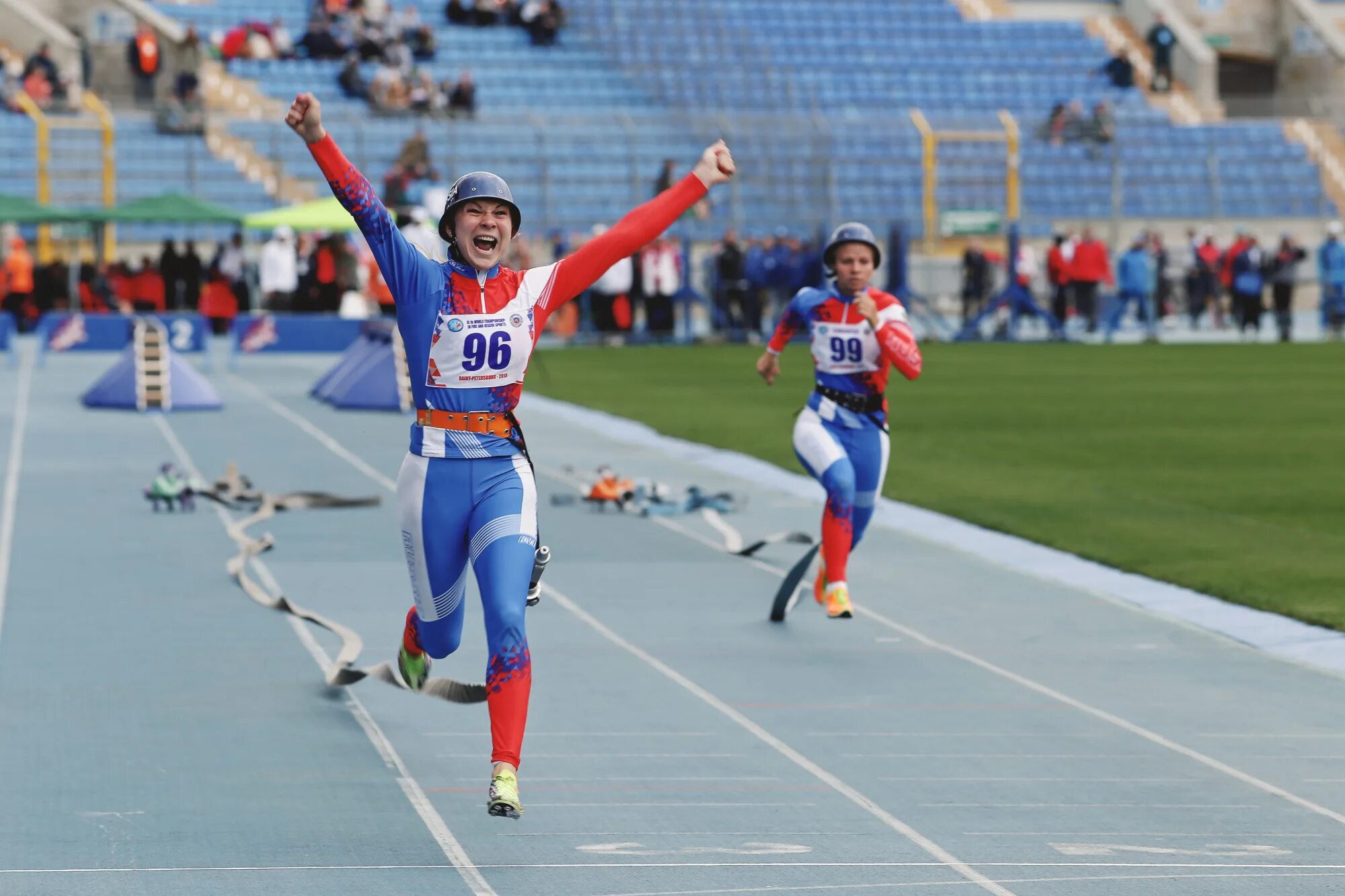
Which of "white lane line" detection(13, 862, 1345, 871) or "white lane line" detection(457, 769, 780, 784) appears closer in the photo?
"white lane line" detection(13, 862, 1345, 871)

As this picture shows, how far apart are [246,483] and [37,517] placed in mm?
1894

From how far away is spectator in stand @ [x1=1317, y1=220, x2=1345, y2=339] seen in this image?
131 feet

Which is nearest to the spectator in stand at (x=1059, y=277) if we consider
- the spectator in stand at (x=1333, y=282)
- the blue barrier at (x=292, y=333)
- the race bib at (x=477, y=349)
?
the spectator in stand at (x=1333, y=282)

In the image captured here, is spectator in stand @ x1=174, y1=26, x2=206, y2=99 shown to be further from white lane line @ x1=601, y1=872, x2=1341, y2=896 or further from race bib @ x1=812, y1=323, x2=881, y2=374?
white lane line @ x1=601, y1=872, x2=1341, y2=896

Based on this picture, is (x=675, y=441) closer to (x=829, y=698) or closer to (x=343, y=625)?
(x=343, y=625)

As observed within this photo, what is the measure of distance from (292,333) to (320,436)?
1593 centimetres

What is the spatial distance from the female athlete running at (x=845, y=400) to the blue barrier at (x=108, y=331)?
26.1m

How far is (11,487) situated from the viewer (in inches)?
681

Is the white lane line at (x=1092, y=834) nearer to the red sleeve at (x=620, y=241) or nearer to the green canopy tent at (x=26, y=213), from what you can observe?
the red sleeve at (x=620, y=241)

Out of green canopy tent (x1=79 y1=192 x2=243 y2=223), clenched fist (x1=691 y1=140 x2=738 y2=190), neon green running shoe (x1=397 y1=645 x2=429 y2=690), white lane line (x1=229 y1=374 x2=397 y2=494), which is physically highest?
green canopy tent (x1=79 y1=192 x2=243 y2=223)

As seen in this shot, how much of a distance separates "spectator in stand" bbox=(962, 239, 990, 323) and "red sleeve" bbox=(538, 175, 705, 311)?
3417cm

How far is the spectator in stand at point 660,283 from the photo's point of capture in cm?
3888

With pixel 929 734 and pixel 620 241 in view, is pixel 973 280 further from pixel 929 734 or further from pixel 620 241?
pixel 620 241

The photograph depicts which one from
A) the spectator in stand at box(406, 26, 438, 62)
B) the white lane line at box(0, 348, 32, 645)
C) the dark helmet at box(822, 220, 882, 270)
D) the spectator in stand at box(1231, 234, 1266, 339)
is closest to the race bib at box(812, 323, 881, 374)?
the dark helmet at box(822, 220, 882, 270)
